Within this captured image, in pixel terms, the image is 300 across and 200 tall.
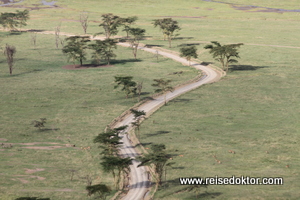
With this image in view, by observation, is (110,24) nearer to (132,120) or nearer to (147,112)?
(147,112)

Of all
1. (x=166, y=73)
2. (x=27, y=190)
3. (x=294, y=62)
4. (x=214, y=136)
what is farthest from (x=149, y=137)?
(x=294, y=62)

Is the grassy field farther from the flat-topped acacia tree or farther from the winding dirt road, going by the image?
the flat-topped acacia tree

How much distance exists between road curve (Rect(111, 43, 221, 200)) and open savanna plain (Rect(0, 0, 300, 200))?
2789mm

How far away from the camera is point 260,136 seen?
75.4m

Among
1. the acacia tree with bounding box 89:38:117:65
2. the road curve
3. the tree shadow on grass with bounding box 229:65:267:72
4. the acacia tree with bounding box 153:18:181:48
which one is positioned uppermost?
the acacia tree with bounding box 153:18:181:48

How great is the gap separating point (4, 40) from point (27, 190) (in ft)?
463

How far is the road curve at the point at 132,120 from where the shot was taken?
55956 mm

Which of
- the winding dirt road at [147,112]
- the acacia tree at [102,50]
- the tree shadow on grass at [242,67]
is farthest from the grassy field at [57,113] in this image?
the tree shadow on grass at [242,67]

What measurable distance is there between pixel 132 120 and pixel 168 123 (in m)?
7.68

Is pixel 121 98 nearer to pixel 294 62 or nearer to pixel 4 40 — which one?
pixel 294 62

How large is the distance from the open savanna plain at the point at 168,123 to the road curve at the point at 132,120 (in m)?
2.79

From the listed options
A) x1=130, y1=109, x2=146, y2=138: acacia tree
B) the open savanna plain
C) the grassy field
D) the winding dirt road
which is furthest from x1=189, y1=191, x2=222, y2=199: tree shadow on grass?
x1=130, y1=109, x2=146, y2=138: acacia tree

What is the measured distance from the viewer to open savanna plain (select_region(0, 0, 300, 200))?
194 feet

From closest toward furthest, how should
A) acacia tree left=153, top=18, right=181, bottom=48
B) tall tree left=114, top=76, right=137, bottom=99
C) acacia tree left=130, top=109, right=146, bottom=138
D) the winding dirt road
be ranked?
the winding dirt road → acacia tree left=130, top=109, right=146, bottom=138 → tall tree left=114, top=76, right=137, bottom=99 → acacia tree left=153, top=18, right=181, bottom=48
